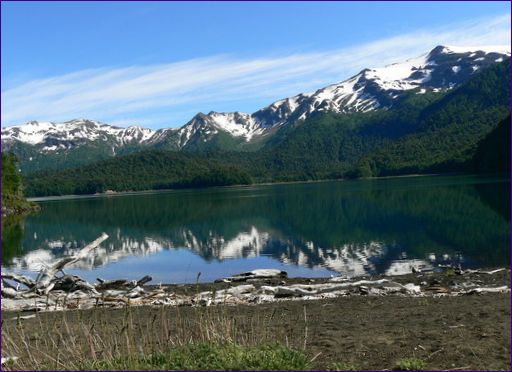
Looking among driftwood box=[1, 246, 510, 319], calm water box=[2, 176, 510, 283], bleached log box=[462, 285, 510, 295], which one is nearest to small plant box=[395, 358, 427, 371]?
driftwood box=[1, 246, 510, 319]

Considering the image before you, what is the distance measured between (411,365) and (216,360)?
3.35 metres

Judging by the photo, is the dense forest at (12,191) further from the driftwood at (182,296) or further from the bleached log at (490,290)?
the bleached log at (490,290)

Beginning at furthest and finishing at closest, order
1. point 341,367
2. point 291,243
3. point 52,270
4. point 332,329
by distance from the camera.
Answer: point 291,243 → point 52,270 → point 332,329 → point 341,367

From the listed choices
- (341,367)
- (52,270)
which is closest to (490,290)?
(341,367)

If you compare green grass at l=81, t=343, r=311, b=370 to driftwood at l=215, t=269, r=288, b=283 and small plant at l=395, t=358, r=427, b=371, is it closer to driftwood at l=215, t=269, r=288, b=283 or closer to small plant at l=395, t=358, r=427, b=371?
small plant at l=395, t=358, r=427, b=371

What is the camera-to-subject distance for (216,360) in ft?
27.4

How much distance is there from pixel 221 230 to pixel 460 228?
24839mm

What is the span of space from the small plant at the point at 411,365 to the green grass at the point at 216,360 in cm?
163

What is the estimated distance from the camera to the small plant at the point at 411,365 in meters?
8.98

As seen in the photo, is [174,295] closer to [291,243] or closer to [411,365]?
[411,365]

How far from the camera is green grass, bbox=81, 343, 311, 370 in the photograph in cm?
822

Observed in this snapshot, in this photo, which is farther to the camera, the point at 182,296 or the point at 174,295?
the point at 174,295

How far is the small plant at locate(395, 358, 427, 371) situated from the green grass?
5.36ft

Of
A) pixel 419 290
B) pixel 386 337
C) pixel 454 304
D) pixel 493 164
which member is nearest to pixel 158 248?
pixel 419 290
